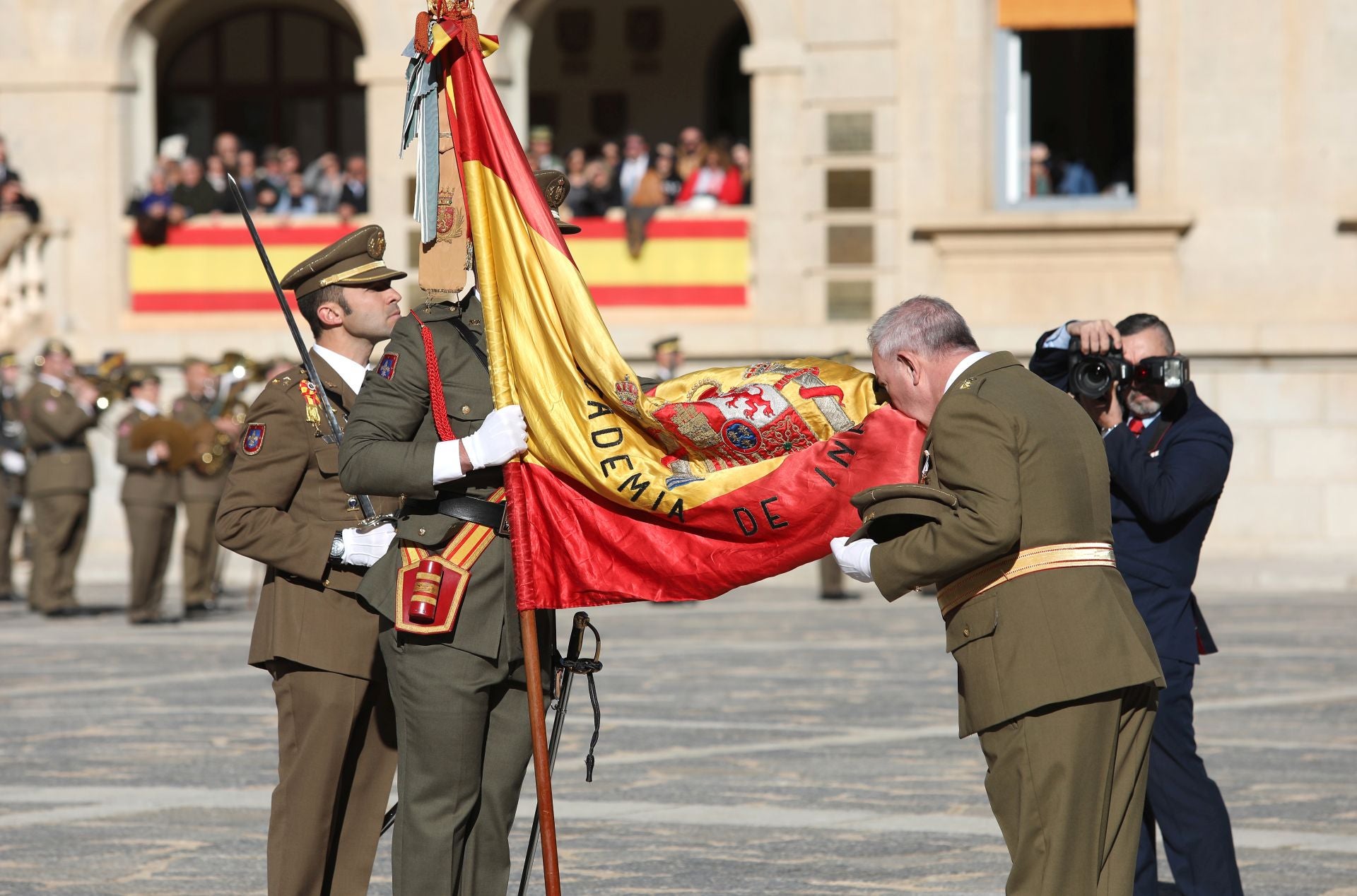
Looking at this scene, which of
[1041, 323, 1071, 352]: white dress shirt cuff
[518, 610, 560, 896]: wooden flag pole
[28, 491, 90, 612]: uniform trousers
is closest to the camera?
[518, 610, 560, 896]: wooden flag pole

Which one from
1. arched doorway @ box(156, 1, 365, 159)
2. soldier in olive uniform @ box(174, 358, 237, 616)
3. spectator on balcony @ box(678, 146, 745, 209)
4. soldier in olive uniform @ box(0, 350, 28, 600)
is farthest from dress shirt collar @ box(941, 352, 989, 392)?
arched doorway @ box(156, 1, 365, 159)

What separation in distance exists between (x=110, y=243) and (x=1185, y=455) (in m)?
18.2

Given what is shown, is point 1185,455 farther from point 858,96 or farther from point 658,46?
point 658,46

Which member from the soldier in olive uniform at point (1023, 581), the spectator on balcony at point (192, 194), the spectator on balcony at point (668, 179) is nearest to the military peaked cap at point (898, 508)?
the soldier in olive uniform at point (1023, 581)

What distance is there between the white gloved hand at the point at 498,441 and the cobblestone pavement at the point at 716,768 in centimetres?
210

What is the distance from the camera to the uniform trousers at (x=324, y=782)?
5805 millimetres

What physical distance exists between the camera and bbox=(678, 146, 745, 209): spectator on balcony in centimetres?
1601

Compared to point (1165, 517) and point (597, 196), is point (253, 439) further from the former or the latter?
point (597, 196)

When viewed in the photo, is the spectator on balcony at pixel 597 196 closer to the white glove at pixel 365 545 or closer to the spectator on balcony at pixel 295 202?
the spectator on balcony at pixel 295 202

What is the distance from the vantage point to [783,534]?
5.53m

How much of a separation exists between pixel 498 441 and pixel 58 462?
47.1 ft

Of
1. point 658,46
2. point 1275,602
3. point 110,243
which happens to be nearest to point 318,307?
point 1275,602

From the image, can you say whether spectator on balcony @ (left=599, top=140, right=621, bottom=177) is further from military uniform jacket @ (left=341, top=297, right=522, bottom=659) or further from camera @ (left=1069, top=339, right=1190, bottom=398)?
military uniform jacket @ (left=341, top=297, right=522, bottom=659)

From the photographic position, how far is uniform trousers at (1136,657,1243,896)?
255 inches
